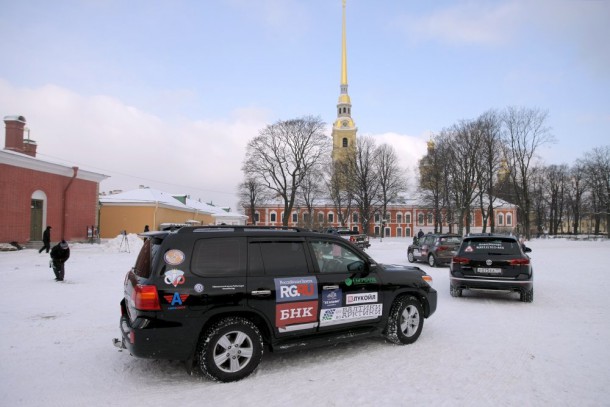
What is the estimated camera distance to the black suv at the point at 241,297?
459cm

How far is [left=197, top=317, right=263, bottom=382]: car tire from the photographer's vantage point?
185 inches

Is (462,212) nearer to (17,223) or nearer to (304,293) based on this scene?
(17,223)

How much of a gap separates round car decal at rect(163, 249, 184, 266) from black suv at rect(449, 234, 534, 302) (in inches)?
297

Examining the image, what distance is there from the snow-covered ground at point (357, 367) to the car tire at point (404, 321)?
0.15 meters

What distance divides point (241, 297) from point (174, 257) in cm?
89

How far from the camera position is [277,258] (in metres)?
5.30

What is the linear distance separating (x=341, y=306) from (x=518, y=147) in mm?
48256

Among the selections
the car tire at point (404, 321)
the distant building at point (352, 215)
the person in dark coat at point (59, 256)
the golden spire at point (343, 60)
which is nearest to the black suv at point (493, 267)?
the car tire at point (404, 321)

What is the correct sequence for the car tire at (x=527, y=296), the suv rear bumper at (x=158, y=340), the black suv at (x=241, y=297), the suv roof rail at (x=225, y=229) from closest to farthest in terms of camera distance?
the suv rear bumper at (x=158, y=340), the black suv at (x=241, y=297), the suv roof rail at (x=225, y=229), the car tire at (x=527, y=296)

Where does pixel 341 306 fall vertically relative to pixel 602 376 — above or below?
above

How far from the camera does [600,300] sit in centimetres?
1014

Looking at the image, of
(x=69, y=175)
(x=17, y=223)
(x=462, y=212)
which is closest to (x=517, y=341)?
(x=17, y=223)

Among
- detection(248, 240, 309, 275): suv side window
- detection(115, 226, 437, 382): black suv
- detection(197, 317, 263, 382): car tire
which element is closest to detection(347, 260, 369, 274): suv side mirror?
detection(115, 226, 437, 382): black suv

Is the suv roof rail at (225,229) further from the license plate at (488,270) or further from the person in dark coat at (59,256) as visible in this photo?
the person in dark coat at (59,256)
